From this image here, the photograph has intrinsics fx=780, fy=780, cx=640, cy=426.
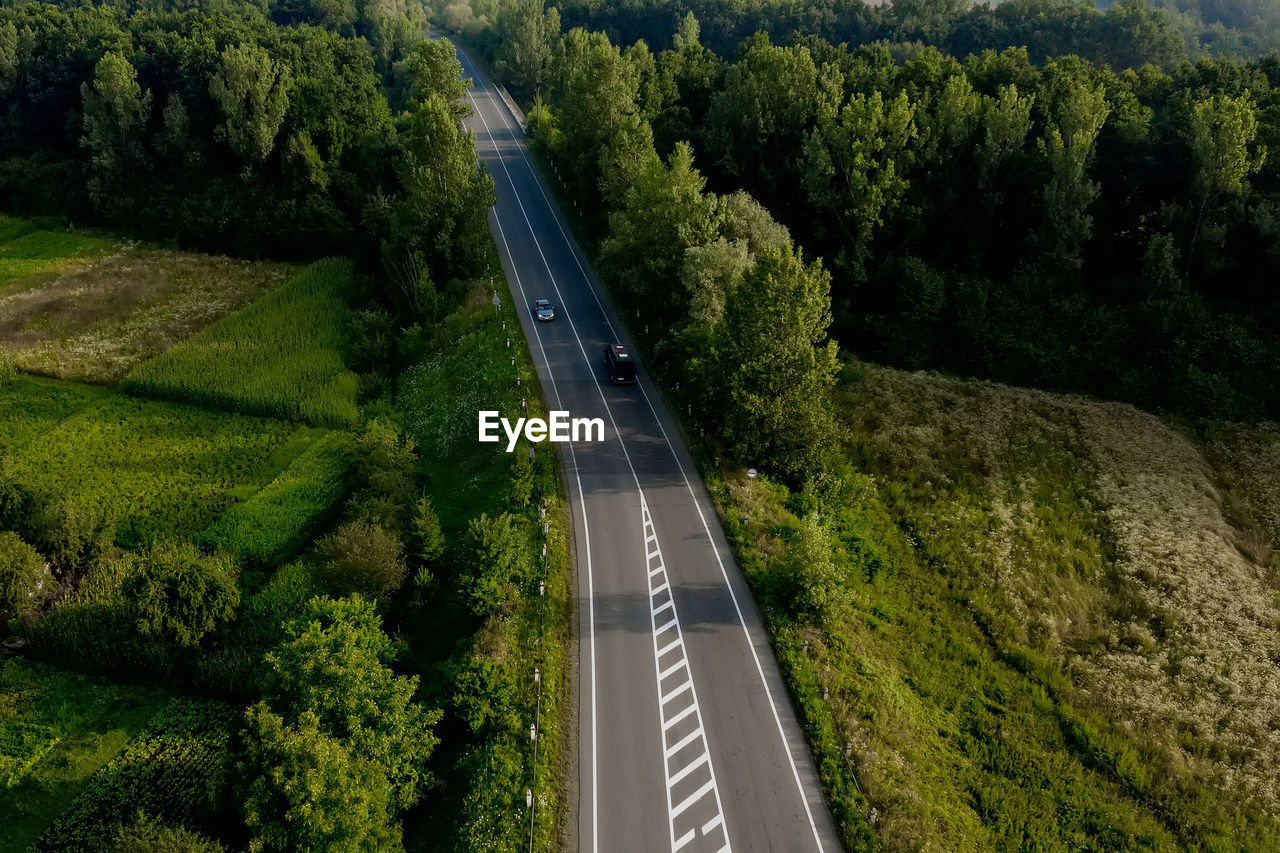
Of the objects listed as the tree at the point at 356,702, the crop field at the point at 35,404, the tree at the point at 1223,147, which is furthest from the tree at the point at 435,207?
the tree at the point at 1223,147

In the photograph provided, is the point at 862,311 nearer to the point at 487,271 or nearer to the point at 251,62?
the point at 487,271

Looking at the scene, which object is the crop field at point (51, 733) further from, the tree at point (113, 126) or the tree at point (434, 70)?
the tree at point (113, 126)

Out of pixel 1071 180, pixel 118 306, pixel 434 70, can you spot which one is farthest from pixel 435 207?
pixel 1071 180

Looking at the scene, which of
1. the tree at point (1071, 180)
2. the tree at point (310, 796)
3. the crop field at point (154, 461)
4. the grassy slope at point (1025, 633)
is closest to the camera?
Answer: the tree at point (310, 796)

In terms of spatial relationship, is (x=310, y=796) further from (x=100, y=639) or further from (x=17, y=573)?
→ (x=17, y=573)

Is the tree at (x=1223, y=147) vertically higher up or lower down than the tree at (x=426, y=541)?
higher up

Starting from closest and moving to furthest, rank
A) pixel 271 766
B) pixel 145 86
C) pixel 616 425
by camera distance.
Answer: pixel 271 766, pixel 616 425, pixel 145 86

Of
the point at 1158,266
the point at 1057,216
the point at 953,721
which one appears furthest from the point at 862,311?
the point at 953,721
